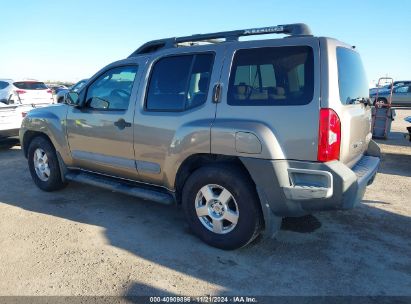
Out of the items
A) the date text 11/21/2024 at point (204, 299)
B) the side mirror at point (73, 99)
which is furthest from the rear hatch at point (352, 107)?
the side mirror at point (73, 99)

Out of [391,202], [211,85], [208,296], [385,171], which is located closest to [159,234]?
[208,296]

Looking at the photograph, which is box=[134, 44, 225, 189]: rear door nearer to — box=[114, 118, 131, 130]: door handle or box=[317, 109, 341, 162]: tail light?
box=[114, 118, 131, 130]: door handle

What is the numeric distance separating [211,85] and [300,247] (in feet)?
5.93

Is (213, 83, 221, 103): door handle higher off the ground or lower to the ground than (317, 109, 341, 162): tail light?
higher

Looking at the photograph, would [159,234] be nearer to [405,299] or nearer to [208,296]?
[208,296]

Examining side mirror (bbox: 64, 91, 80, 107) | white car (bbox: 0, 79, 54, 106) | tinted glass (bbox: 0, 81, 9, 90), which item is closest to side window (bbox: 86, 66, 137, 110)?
side mirror (bbox: 64, 91, 80, 107)

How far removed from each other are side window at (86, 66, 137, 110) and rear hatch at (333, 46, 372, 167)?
2.24m

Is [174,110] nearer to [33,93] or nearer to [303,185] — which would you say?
[303,185]

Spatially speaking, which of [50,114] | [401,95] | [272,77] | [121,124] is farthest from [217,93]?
[401,95]

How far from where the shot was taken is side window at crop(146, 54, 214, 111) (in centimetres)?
Answer: 372

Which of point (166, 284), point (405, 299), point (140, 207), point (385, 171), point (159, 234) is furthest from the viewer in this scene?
point (385, 171)

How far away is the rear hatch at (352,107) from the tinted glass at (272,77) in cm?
31

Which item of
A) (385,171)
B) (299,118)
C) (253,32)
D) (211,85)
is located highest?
(253,32)

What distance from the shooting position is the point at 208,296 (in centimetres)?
294
